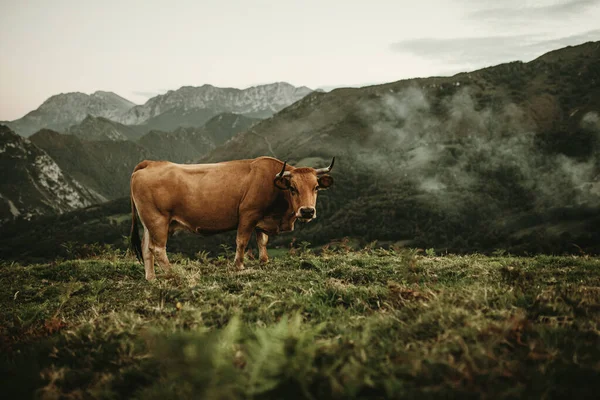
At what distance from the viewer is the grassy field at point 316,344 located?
8.72 ft

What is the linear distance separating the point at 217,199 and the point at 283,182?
1.61 metres

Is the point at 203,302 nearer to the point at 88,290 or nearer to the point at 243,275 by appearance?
the point at 243,275

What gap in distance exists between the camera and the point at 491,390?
8.46 ft

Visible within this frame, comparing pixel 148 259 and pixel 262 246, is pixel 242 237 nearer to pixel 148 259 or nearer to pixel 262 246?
pixel 262 246

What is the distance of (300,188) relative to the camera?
9.32 metres

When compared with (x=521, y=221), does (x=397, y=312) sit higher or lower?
higher

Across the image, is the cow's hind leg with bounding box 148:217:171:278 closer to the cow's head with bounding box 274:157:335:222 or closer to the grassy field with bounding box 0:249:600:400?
the grassy field with bounding box 0:249:600:400

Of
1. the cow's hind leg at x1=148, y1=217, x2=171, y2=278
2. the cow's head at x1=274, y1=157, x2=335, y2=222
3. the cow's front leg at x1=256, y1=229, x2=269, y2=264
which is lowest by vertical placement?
the cow's front leg at x1=256, y1=229, x2=269, y2=264

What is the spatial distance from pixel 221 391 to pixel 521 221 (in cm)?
17636

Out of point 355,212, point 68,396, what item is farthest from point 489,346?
point 355,212

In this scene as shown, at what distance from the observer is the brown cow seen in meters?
9.18

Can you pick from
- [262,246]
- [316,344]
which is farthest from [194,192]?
[316,344]

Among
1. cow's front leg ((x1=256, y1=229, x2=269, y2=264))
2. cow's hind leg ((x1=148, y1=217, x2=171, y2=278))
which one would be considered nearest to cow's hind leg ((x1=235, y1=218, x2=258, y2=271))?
cow's front leg ((x1=256, y1=229, x2=269, y2=264))

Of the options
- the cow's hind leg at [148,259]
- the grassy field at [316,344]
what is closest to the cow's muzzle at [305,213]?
the grassy field at [316,344]
